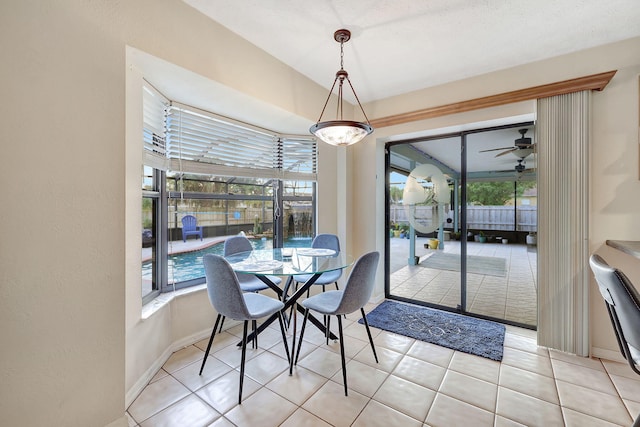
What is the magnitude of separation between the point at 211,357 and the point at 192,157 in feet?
5.99

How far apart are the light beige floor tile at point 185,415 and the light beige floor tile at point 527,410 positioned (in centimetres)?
177

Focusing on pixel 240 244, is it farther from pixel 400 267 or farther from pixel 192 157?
pixel 400 267

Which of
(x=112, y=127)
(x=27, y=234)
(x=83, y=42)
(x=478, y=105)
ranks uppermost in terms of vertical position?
(x=478, y=105)

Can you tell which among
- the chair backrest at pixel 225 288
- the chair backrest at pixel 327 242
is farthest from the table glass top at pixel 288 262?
the chair backrest at pixel 327 242

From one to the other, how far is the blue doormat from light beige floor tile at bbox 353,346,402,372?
405 mm

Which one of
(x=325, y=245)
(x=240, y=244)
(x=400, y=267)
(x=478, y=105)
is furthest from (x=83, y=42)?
(x=400, y=267)

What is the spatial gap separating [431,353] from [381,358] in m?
0.46

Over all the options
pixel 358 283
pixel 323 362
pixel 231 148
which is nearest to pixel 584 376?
pixel 358 283

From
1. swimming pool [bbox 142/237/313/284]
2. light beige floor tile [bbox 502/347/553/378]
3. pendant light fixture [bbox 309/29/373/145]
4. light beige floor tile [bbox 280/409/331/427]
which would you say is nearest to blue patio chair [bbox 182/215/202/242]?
swimming pool [bbox 142/237/313/284]

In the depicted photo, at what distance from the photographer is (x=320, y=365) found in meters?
2.08

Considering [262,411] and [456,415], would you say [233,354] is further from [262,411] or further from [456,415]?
[456,415]

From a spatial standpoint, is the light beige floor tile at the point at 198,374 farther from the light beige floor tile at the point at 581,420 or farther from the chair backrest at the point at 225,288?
the light beige floor tile at the point at 581,420

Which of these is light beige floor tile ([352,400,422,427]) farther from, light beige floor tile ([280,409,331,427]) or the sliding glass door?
the sliding glass door

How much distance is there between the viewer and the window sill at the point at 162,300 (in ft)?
6.36
